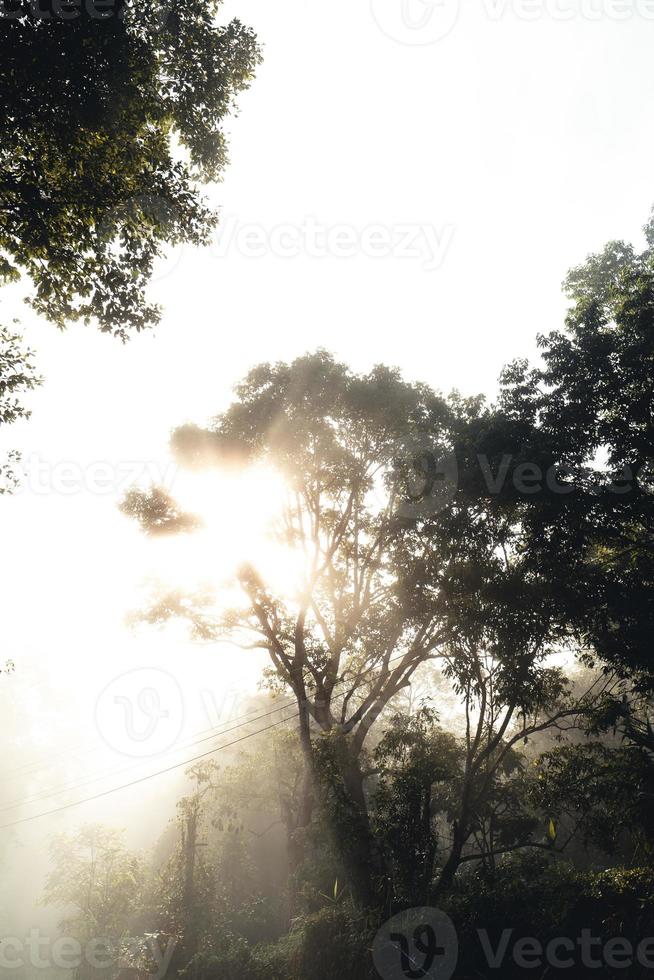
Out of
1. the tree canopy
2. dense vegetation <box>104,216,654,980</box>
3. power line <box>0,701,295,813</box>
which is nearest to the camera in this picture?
the tree canopy

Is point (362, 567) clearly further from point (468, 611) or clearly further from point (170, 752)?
Answer: point (170, 752)

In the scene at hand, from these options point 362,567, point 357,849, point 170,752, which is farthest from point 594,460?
point 170,752

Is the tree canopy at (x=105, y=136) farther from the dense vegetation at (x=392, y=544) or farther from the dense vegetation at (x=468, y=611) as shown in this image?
the dense vegetation at (x=468, y=611)

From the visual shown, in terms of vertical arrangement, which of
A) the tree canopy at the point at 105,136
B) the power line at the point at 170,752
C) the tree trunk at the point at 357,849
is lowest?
the tree trunk at the point at 357,849

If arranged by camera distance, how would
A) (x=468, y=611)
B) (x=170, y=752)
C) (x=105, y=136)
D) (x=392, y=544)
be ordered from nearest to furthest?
(x=105, y=136)
(x=468, y=611)
(x=392, y=544)
(x=170, y=752)

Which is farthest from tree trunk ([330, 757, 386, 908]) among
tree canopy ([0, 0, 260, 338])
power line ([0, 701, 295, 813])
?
tree canopy ([0, 0, 260, 338])

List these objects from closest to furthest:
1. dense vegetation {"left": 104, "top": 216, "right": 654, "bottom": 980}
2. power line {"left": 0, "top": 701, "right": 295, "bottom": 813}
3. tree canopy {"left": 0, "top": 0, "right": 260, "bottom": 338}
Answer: tree canopy {"left": 0, "top": 0, "right": 260, "bottom": 338}
dense vegetation {"left": 104, "top": 216, "right": 654, "bottom": 980}
power line {"left": 0, "top": 701, "right": 295, "bottom": 813}

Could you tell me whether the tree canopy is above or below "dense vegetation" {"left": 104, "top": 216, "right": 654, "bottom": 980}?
above

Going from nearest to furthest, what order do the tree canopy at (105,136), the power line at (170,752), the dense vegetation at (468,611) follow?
the tree canopy at (105,136) < the dense vegetation at (468,611) < the power line at (170,752)

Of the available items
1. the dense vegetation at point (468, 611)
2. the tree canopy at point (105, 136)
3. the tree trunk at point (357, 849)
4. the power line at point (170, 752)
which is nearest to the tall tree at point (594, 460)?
the dense vegetation at point (468, 611)

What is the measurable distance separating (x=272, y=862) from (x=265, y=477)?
1045 inches

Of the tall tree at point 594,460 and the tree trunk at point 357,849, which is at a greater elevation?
the tall tree at point 594,460

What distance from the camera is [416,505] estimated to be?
13164mm

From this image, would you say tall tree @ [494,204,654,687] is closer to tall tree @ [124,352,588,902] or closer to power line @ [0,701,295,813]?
tall tree @ [124,352,588,902]
